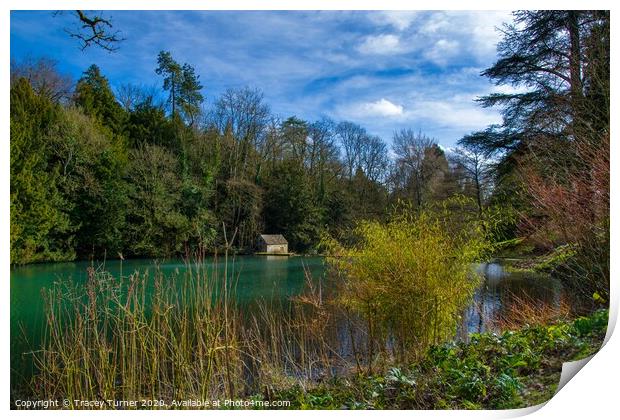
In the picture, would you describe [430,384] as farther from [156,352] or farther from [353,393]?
[156,352]

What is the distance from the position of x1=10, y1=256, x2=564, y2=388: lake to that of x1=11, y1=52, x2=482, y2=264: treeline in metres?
0.17

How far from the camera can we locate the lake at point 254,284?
10.8 ft

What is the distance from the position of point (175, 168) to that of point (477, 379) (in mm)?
3251

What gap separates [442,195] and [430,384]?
3.02 meters

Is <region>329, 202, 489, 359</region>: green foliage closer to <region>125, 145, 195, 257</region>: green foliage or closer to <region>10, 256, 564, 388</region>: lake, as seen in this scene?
<region>10, 256, 564, 388</region>: lake

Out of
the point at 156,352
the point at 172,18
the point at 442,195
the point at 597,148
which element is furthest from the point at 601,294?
the point at 172,18

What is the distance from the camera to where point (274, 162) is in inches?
194

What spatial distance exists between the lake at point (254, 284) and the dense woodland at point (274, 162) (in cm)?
18

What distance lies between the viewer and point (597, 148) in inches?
128

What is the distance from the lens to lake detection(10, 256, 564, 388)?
10.8 ft

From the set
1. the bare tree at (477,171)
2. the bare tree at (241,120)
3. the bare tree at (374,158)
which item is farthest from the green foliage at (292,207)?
the bare tree at (477,171)

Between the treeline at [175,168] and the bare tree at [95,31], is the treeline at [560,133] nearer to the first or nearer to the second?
the treeline at [175,168]

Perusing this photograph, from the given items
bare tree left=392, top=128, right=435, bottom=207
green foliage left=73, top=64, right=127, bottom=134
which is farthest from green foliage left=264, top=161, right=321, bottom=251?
green foliage left=73, top=64, right=127, bottom=134

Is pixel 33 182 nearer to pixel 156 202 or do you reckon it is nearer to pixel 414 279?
pixel 156 202
